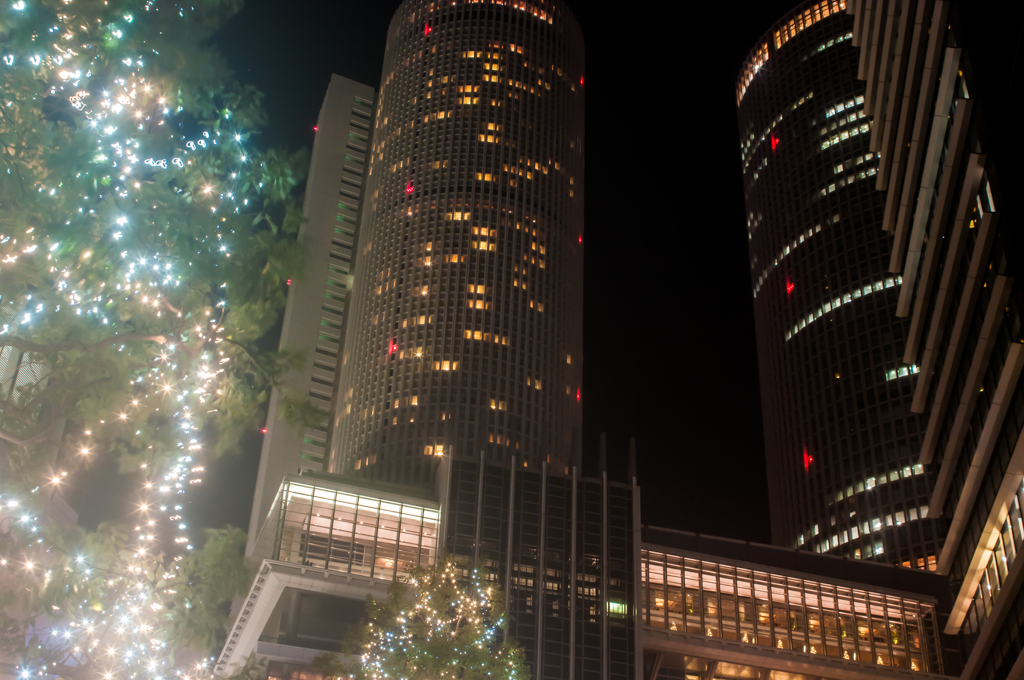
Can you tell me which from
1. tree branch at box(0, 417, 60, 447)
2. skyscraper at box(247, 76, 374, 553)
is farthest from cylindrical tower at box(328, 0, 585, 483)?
tree branch at box(0, 417, 60, 447)

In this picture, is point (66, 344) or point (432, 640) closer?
point (66, 344)

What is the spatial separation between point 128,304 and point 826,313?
513ft

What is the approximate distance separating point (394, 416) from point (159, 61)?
111 meters

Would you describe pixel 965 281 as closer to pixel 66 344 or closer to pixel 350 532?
pixel 66 344

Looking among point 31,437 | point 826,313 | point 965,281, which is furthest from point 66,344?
point 826,313

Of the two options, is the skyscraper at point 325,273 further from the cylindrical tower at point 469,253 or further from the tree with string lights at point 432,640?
the tree with string lights at point 432,640

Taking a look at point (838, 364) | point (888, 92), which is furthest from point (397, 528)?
point (838, 364)

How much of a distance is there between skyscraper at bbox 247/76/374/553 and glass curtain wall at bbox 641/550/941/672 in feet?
258

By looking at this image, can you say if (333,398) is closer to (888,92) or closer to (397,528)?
(397,528)

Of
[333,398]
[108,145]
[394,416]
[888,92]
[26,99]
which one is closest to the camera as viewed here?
[26,99]

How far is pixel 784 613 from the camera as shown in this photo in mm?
88500

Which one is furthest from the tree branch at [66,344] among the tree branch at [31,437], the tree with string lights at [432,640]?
the tree with string lights at [432,640]

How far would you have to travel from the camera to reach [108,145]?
18.3 meters

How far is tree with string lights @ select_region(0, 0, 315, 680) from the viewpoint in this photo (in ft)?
55.2
